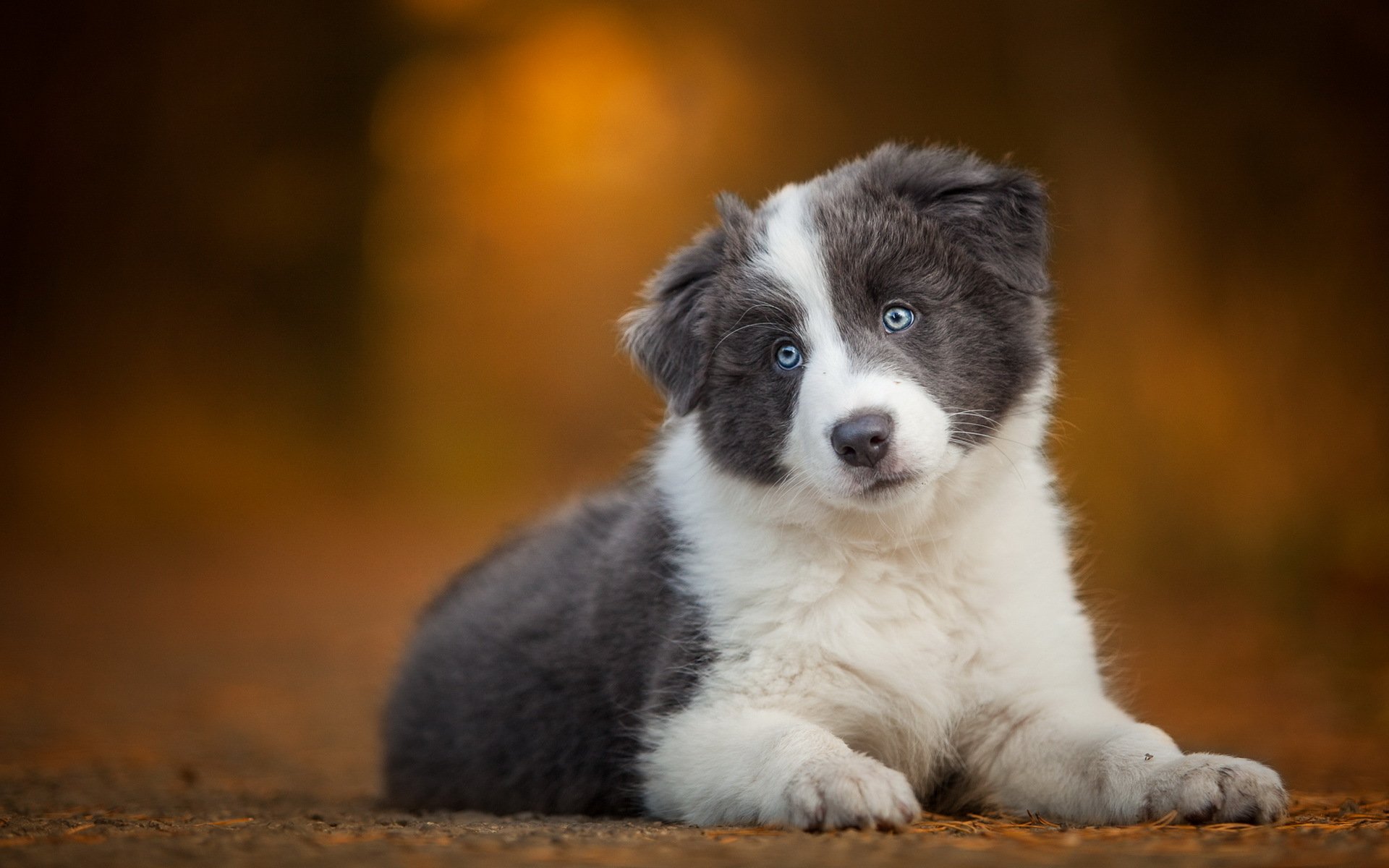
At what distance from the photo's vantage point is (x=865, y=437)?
3.34 meters

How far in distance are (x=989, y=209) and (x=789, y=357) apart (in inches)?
29.1

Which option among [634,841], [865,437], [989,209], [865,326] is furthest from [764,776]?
[989,209]

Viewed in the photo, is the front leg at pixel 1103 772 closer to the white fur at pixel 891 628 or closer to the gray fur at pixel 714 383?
the white fur at pixel 891 628

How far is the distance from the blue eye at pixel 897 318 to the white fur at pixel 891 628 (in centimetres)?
15

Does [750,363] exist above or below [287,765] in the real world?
above

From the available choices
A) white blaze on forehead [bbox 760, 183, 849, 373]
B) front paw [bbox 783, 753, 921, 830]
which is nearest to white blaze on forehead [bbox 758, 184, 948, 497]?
white blaze on forehead [bbox 760, 183, 849, 373]

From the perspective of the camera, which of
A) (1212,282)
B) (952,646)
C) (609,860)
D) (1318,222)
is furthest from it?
(1212,282)

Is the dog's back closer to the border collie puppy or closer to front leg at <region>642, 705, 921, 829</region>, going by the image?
the border collie puppy

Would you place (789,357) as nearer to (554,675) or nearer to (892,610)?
(892,610)

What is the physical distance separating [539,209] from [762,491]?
13734 millimetres

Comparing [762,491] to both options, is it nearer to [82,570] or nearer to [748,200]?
[748,200]

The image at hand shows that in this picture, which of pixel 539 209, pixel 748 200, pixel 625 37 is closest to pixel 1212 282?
pixel 748 200

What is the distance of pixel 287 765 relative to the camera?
5.62m

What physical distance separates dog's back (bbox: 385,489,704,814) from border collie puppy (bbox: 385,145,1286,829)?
1 centimetres
